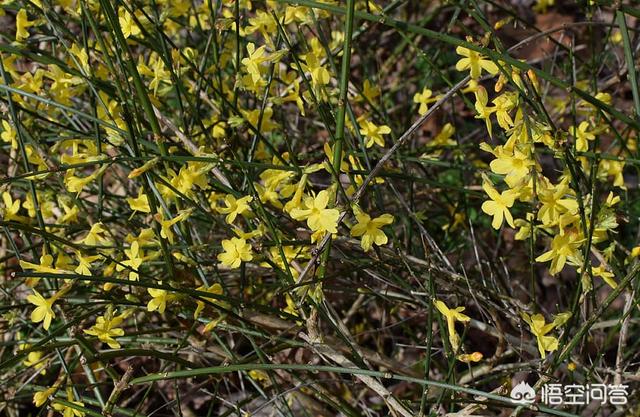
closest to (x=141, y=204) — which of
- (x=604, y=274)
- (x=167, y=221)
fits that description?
(x=167, y=221)

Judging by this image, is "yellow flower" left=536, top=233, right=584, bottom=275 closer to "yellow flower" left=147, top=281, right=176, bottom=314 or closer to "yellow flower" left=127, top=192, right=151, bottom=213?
"yellow flower" left=147, top=281, right=176, bottom=314

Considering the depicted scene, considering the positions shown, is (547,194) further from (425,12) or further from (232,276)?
(425,12)

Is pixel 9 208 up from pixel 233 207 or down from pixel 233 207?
down

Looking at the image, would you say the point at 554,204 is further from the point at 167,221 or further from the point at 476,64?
the point at 167,221

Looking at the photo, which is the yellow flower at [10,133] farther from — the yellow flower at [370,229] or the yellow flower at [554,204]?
the yellow flower at [554,204]

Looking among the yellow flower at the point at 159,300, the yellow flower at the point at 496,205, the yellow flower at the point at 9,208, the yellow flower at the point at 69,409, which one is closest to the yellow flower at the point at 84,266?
the yellow flower at the point at 159,300

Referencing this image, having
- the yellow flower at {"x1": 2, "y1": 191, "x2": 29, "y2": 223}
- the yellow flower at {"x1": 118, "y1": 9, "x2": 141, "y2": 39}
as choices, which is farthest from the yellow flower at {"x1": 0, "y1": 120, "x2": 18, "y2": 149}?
the yellow flower at {"x1": 118, "y1": 9, "x2": 141, "y2": 39}
